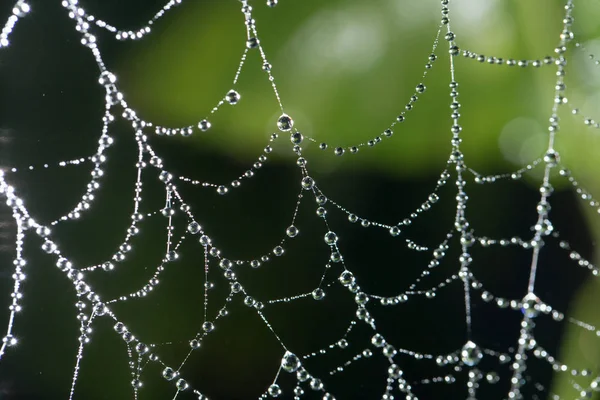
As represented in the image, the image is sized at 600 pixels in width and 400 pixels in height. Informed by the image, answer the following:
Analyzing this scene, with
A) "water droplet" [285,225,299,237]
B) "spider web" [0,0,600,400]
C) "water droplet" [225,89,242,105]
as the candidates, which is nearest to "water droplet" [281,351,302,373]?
"spider web" [0,0,600,400]

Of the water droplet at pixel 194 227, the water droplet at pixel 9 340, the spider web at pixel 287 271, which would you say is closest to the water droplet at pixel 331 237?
the spider web at pixel 287 271

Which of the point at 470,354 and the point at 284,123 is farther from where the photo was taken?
the point at 470,354

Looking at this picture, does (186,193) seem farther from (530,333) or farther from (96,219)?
(530,333)

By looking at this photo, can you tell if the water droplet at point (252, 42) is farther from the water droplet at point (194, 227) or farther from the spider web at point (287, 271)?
the water droplet at point (194, 227)

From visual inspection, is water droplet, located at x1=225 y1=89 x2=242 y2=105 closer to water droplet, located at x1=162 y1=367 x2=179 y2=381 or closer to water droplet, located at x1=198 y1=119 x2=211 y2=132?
water droplet, located at x1=198 y1=119 x2=211 y2=132

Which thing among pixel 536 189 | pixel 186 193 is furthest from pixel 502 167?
pixel 186 193

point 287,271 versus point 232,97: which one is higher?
point 232,97

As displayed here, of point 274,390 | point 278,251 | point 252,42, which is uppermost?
point 252,42

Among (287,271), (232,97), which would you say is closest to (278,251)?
(287,271)

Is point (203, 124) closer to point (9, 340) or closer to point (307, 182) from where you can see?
point (307, 182)
